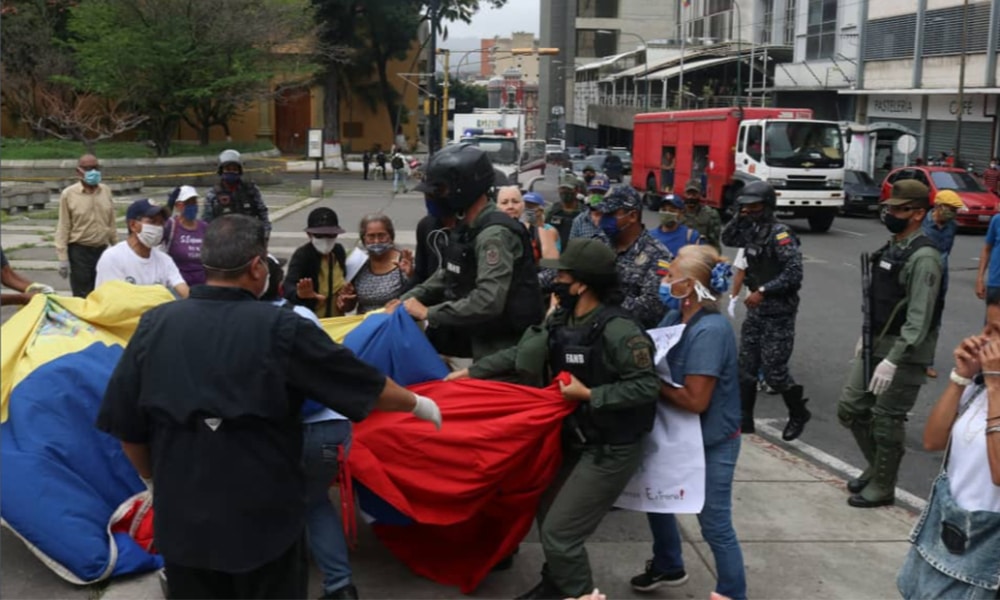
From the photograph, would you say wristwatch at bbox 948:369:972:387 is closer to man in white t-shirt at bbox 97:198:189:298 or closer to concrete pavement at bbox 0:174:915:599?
concrete pavement at bbox 0:174:915:599

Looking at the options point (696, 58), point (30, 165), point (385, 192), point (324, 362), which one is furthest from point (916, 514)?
point (696, 58)

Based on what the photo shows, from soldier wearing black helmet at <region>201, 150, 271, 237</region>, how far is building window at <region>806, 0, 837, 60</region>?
1557 inches

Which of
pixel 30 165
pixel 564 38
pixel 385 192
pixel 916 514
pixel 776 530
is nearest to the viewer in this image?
pixel 776 530

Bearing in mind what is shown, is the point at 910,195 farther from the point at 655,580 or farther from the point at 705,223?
the point at 705,223

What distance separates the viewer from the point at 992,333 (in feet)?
10.1

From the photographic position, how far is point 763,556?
5203mm

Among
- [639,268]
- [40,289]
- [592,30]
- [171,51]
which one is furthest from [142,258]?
[592,30]

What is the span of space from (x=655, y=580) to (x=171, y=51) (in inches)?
1331

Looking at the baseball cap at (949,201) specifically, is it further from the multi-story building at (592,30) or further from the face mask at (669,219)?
the multi-story building at (592,30)

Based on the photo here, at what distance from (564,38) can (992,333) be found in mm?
89201

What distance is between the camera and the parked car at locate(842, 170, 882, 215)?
96.0 ft

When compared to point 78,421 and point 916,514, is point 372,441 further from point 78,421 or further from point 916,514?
point 916,514

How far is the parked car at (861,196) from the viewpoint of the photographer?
2925 centimetres

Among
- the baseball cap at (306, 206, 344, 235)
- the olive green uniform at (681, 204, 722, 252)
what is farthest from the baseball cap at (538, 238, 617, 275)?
the olive green uniform at (681, 204, 722, 252)
